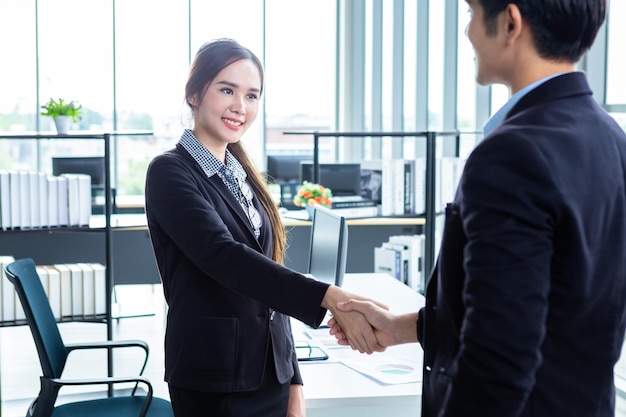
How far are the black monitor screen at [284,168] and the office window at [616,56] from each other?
156 inches

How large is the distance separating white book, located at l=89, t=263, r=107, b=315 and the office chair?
1.13 metres

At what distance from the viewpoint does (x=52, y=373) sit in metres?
2.85

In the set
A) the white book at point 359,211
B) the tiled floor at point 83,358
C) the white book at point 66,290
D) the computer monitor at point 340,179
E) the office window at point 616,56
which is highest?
the office window at point 616,56

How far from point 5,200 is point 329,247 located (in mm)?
1891

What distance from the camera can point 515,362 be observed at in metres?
1.10

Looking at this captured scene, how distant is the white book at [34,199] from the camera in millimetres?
4102

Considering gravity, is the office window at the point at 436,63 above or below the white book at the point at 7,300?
above

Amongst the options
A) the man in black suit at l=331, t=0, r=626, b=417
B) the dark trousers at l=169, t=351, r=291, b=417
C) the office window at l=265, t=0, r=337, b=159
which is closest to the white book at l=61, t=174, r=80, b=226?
the dark trousers at l=169, t=351, r=291, b=417

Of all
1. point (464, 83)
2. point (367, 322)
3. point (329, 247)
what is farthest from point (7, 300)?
point (464, 83)

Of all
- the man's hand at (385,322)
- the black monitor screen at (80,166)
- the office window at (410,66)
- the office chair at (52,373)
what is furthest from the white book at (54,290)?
the office window at (410,66)

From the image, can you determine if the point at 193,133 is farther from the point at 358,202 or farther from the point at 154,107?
the point at 154,107

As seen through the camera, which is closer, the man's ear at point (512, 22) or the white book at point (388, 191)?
the man's ear at point (512, 22)

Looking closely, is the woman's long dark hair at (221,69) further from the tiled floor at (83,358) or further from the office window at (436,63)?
the office window at (436,63)

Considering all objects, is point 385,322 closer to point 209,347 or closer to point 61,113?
point 209,347
